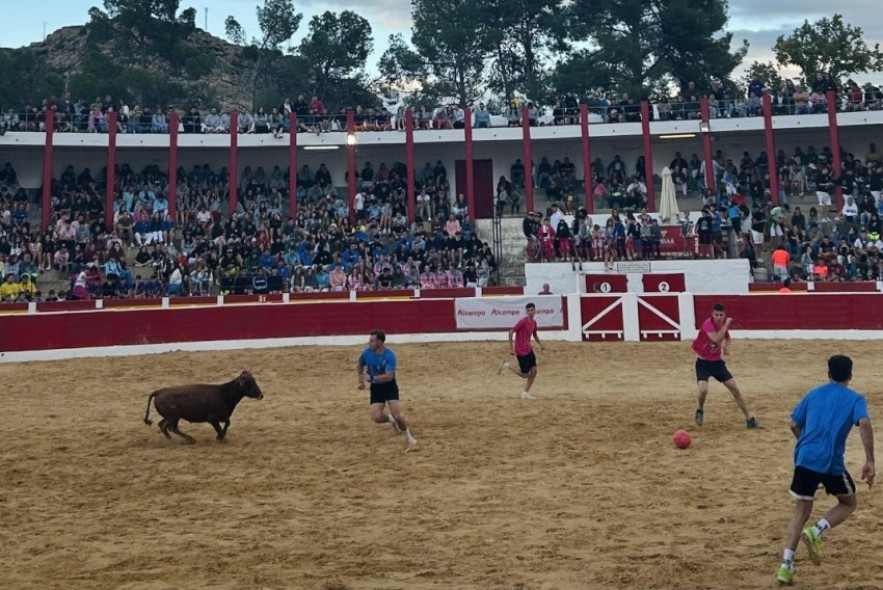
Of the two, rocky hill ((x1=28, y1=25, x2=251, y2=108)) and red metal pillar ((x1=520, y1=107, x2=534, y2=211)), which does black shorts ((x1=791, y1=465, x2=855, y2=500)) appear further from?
rocky hill ((x1=28, y1=25, x2=251, y2=108))

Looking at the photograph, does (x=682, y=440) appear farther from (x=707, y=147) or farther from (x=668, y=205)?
(x=707, y=147)

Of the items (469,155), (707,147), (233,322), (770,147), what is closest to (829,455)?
(233,322)

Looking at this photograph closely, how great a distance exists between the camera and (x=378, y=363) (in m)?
11.7

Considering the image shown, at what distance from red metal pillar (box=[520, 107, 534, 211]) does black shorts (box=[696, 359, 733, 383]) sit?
25218 millimetres

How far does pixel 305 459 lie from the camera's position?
36.3 ft

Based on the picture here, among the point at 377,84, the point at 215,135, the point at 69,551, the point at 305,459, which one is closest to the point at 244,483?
the point at 305,459

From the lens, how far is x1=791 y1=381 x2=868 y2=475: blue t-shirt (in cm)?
656

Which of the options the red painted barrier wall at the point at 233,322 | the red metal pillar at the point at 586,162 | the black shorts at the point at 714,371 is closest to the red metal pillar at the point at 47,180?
the red painted barrier wall at the point at 233,322

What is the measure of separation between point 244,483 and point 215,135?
98.0 feet

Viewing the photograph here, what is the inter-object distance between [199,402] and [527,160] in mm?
27039

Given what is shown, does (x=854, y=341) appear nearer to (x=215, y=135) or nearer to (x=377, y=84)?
(x=215, y=135)

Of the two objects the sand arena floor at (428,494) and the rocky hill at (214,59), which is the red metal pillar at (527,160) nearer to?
the sand arena floor at (428,494)

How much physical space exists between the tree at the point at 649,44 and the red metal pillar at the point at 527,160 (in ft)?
49.2

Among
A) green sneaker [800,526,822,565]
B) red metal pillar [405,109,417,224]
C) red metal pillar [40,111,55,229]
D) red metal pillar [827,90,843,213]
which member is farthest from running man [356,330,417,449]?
red metal pillar [827,90,843,213]
